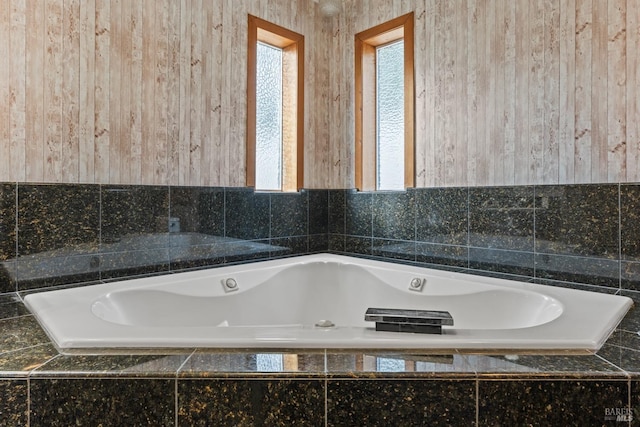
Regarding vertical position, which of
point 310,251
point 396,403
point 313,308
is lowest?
point 313,308

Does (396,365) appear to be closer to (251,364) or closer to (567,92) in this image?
(251,364)

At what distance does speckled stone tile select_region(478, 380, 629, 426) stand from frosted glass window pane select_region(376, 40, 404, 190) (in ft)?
6.05

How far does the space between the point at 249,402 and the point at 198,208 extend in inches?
59.0

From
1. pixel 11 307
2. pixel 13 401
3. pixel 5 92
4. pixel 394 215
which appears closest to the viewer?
pixel 13 401

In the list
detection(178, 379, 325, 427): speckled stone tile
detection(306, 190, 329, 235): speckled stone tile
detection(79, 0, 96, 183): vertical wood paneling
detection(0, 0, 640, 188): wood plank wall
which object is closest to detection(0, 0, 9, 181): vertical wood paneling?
detection(0, 0, 640, 188): wood plank wall

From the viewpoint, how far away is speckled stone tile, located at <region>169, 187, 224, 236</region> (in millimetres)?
2150

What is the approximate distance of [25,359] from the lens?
38.1 inches

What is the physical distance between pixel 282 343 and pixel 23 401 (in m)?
0.59

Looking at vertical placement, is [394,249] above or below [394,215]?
below

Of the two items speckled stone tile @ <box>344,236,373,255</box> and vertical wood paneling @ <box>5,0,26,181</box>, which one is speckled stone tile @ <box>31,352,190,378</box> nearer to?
vertical wood paneling @ <box>5,0,26,181</box>

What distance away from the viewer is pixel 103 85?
1.88 metres

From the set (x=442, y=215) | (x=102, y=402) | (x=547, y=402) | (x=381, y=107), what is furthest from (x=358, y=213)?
(x=102, y=402)

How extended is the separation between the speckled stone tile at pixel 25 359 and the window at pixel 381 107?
2023 mm

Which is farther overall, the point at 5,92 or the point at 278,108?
the point at 278,108
